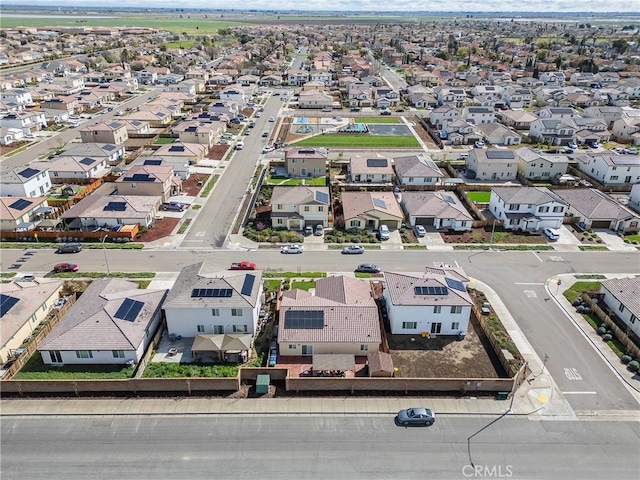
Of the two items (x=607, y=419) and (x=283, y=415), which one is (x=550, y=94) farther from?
(x=283, y=415)

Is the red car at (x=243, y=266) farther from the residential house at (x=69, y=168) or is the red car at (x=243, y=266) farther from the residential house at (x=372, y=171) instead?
the residential house at (x=69, y=168)

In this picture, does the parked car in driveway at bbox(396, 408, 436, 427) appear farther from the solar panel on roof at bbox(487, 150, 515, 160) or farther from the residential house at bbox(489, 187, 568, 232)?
the solar panel on roof at bbox(487, 150, 515, 160)

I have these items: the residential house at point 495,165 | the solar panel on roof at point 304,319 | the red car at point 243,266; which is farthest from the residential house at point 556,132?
the solar panel on roof at point 304,319

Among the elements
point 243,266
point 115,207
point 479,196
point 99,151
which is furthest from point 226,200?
point 479,196

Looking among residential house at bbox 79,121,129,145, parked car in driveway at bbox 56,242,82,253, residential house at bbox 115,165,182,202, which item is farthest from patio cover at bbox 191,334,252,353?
residential house at bbox 79,121,129,145

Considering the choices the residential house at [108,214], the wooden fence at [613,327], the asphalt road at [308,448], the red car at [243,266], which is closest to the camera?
the asphalt road at [308,448]

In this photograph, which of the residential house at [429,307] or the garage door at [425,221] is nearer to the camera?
the residential house at [429,307]
